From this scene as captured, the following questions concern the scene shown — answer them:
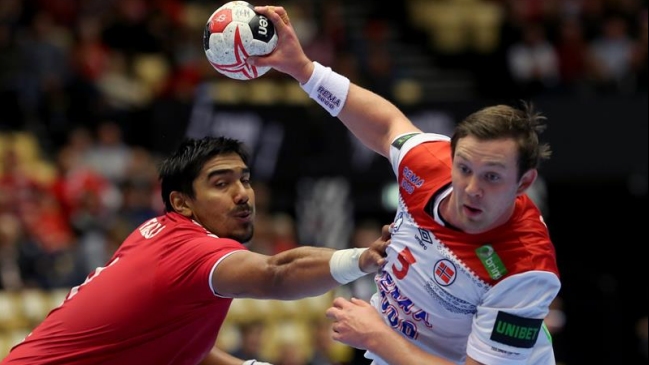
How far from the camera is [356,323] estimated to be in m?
5.88

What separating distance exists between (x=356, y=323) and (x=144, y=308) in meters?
1.11

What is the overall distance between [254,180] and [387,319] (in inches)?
398

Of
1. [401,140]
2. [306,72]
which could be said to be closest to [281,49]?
[306,72]

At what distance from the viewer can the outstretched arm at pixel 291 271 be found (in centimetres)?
588

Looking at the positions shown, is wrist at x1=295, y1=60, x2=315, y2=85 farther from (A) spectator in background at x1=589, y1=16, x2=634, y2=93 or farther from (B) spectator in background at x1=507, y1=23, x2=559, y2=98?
(B) spectator in background at x1=507, y1=23, x2=559, y2=98

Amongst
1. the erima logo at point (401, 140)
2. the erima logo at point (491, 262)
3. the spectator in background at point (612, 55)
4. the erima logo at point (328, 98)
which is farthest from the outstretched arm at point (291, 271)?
the spectator in background at point (612, 55)

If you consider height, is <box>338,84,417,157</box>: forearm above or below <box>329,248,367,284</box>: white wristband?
above

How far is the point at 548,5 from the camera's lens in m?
20.8

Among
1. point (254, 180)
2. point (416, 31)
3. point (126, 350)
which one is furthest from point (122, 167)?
point (126, 350)

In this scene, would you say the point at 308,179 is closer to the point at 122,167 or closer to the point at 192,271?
the point at 122,167

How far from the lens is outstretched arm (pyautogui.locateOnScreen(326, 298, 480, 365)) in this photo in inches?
228

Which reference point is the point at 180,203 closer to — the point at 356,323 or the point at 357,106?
the point at 357,106

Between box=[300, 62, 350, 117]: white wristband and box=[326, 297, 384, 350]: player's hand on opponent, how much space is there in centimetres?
119

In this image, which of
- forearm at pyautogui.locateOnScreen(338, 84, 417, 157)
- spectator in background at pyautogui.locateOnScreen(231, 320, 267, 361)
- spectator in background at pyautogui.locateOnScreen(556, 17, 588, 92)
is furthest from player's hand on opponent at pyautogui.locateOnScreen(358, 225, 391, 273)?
spectator in background at pyautogui.locateOnScreen(556, 17, 588, 92)
